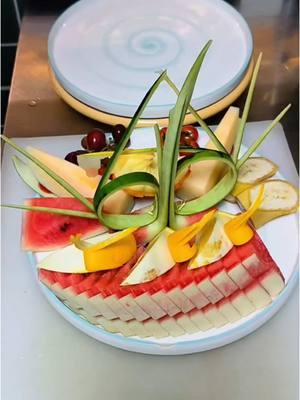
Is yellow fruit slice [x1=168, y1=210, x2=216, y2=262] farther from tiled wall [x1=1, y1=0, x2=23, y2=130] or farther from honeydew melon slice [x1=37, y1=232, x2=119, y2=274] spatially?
tiled wall [x1=1, y1=0, x2=23, y2=130]

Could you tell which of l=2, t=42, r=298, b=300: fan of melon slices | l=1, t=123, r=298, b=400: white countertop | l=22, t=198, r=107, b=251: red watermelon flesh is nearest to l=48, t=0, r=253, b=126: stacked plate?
l=2, t=42, r=298, b=300: fan of melon slices

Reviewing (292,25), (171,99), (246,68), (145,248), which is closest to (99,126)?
(171,99)

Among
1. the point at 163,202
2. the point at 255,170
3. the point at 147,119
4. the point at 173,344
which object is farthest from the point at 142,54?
the point at 173,344

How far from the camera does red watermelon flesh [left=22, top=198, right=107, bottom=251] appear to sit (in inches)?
33.1

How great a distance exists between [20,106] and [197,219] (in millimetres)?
505

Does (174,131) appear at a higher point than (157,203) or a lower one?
higher

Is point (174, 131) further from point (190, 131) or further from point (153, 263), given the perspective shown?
point (190, 131)

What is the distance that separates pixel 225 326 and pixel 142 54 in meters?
0.55

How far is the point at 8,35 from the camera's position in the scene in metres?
1.52

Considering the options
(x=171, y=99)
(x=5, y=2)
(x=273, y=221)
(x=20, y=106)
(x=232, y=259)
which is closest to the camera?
(x=232, y=259)

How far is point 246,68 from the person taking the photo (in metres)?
1.08

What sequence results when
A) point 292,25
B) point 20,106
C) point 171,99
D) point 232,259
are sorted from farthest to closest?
1. point 292,25
2. point 20,106
3. point 171,99
4. point 232,259

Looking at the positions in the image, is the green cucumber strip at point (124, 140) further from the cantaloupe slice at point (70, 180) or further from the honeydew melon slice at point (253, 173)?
the honeydew melon slice at point (253, 173)

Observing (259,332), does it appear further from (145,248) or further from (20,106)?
(20,106)
